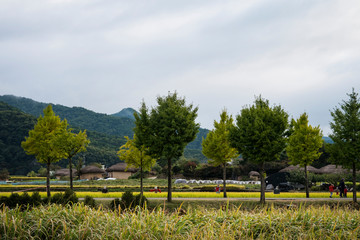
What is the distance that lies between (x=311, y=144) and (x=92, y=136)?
114 m

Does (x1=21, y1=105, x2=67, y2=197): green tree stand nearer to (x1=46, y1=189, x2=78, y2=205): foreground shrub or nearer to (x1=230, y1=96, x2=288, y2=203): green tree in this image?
(x1=46, y1=189, x2=78, y2=205): foreground shrub

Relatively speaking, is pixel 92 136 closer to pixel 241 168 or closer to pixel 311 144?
pixel 241 168

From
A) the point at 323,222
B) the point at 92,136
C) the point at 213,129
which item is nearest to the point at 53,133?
the point at 213,129

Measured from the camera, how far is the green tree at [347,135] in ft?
86.9

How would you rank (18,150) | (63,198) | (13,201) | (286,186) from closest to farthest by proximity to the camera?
1. (63,198)
2. (13,201)
3. (286,186)
4. (18,150)

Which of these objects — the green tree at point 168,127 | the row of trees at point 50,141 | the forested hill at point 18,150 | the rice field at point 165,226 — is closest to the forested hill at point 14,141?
the forested hill at point 18,150

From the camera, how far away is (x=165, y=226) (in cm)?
724

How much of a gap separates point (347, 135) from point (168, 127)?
15.1m

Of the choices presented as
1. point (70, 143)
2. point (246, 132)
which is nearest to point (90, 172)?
point (70, 143)

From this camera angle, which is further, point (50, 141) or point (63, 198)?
point (50, 141)

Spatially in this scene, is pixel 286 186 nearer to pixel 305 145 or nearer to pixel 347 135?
pixel 305 145

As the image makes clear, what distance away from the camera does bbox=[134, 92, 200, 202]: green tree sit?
24906 mm

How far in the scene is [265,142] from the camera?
25.1 meters

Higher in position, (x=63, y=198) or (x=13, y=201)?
(x=63, y=198)
